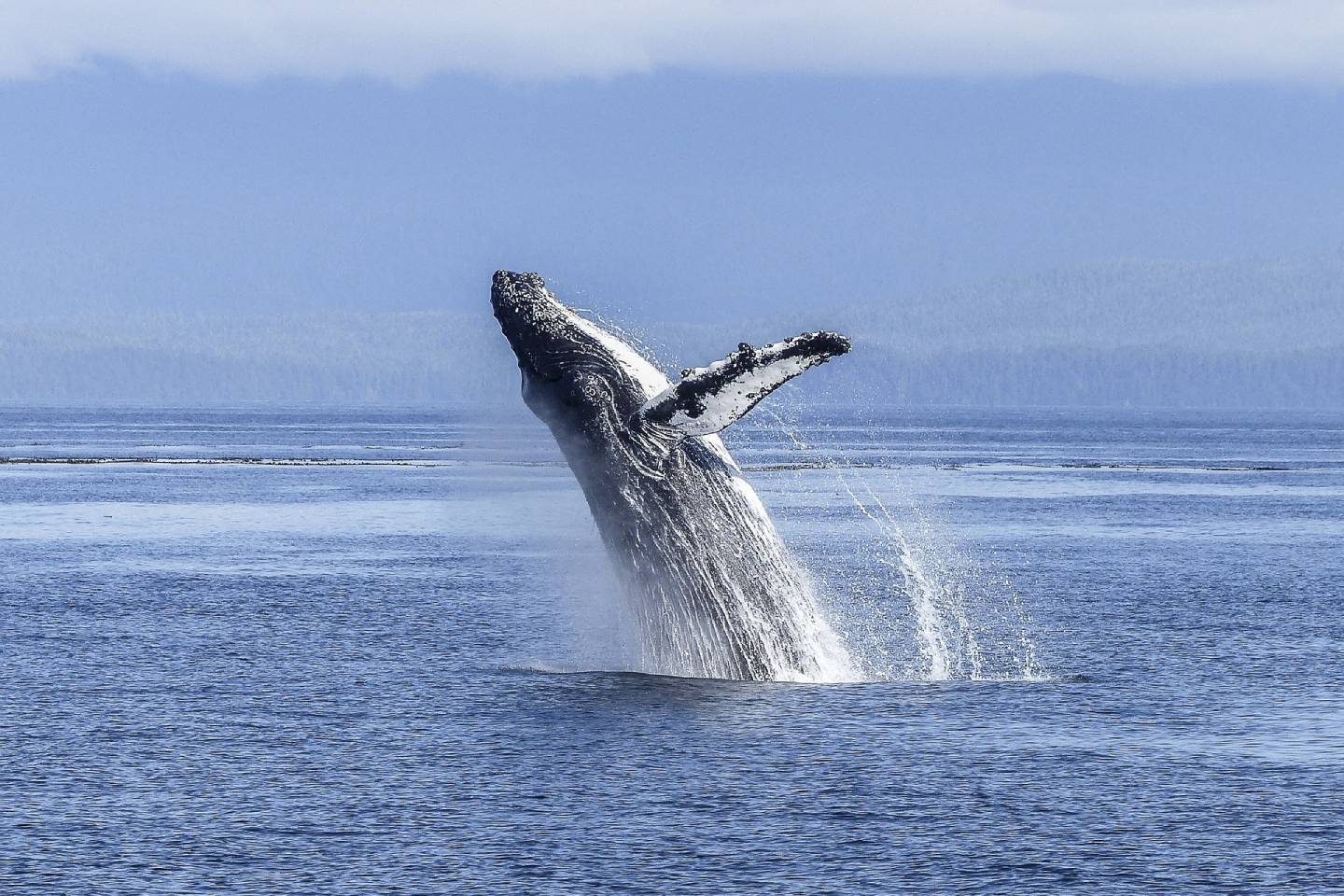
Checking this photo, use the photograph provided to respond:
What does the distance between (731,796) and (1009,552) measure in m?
28.6

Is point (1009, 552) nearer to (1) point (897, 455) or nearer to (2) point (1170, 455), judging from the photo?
(1) point (897, 455)

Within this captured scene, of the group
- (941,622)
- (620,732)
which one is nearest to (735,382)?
(620,732)

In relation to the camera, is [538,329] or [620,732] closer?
[620,732]

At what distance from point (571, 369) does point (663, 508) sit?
1.63m

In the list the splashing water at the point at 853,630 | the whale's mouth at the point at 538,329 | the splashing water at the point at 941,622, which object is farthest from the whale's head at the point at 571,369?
the splashing water at the point at 941,622

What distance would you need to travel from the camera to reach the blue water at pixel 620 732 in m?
12.5

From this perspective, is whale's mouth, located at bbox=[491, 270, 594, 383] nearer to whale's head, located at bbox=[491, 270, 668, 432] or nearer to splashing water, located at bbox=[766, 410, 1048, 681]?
whale's head, located at bbox=[491, 270, 668, 432]

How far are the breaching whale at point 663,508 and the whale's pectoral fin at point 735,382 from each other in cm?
A: 57

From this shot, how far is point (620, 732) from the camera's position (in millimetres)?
16594

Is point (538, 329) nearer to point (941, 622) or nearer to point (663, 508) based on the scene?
point (663, 508)

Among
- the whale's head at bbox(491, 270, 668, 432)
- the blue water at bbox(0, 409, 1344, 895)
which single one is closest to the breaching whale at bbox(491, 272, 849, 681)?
the whale's head at bbox(491, 270, 668, 432)

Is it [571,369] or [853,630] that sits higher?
[571,369]

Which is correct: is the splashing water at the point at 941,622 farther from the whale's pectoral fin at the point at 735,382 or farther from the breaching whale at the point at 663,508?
the whale's pectoral fin at the point at 735,382

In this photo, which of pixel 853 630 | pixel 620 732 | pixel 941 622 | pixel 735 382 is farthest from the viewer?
pixel 941 622
